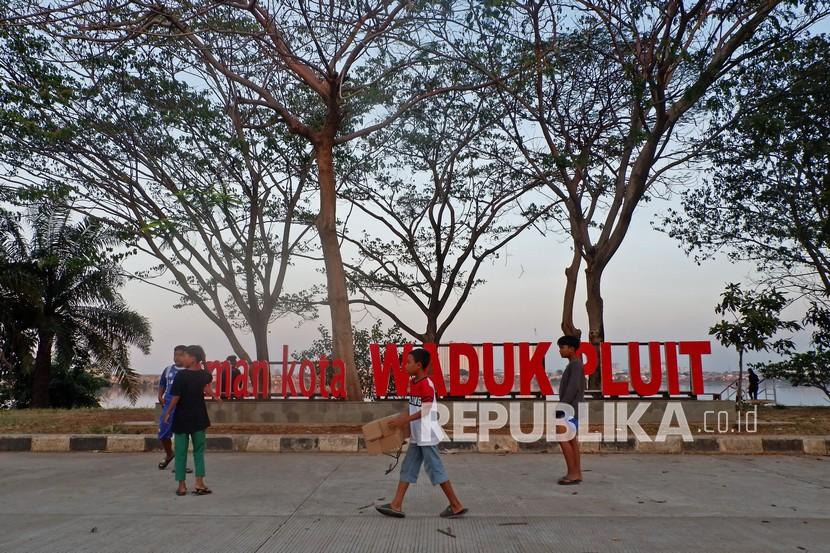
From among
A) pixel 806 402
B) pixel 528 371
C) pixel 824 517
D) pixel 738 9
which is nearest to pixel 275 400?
pixel 528 371

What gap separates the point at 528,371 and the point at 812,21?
8.83 meters

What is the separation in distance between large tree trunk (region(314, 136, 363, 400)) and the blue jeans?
326 inches

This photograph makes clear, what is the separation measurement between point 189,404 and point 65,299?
16.8 meters

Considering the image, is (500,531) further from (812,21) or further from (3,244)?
(3,244)

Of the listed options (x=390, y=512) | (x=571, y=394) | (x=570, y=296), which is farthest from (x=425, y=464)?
(x=570, y=296)

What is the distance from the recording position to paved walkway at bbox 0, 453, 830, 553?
5.08m

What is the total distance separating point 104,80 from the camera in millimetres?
16406

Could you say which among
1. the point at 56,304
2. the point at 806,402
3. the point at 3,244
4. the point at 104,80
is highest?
the point at 104,80

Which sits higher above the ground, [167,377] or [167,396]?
[167,377]

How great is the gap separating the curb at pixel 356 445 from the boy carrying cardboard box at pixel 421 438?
4.74m

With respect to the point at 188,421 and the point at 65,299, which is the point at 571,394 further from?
the point at 65,299

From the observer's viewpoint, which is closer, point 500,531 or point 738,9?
point 500,531

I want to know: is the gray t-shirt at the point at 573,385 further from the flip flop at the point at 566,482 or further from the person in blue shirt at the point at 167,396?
the person in blue shirt at the point at 167,396

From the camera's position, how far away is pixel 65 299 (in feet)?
70.8
